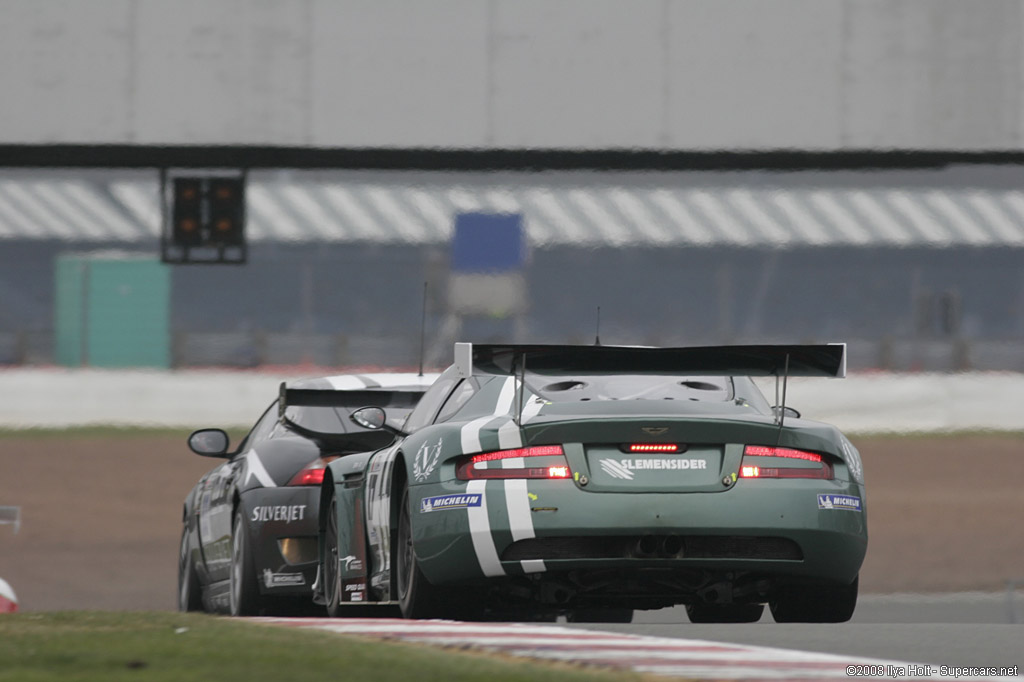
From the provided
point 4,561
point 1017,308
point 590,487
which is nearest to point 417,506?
point 590,487

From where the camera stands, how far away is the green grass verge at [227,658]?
609 centimetres

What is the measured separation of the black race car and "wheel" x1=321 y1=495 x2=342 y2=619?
505mm

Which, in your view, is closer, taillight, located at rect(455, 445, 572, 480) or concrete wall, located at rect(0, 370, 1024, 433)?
taillight, located at rect(455, 445, 572, 480)

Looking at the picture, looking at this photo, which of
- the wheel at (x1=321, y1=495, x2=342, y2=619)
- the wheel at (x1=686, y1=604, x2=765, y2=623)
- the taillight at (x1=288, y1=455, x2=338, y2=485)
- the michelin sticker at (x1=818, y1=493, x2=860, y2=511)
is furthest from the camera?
the taillight at (x1=288, y1=455, x2=338, y2=485)

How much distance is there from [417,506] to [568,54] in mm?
17610

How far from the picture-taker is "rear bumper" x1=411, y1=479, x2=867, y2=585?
27.4 feet

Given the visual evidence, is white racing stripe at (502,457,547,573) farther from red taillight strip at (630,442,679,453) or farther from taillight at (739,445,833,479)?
taillight at (739,445,833,479)

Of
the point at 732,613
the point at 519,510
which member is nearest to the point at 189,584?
the point at 732,613

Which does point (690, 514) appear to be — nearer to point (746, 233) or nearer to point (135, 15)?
point (135, 15)

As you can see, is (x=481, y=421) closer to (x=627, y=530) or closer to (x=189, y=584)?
(x=627, y=530)

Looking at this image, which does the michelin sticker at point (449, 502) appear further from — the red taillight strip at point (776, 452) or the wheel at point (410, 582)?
the red taillight strip at point (776, 452)

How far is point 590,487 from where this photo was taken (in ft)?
27.5

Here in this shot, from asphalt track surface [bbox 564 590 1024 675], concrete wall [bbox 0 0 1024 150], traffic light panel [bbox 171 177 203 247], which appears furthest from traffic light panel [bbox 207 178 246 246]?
asphalt track surface [bbox 564 590 1024 675]

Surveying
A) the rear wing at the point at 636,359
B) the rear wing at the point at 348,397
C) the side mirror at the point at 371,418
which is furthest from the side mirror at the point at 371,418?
the rear wing at the point at 636,359
